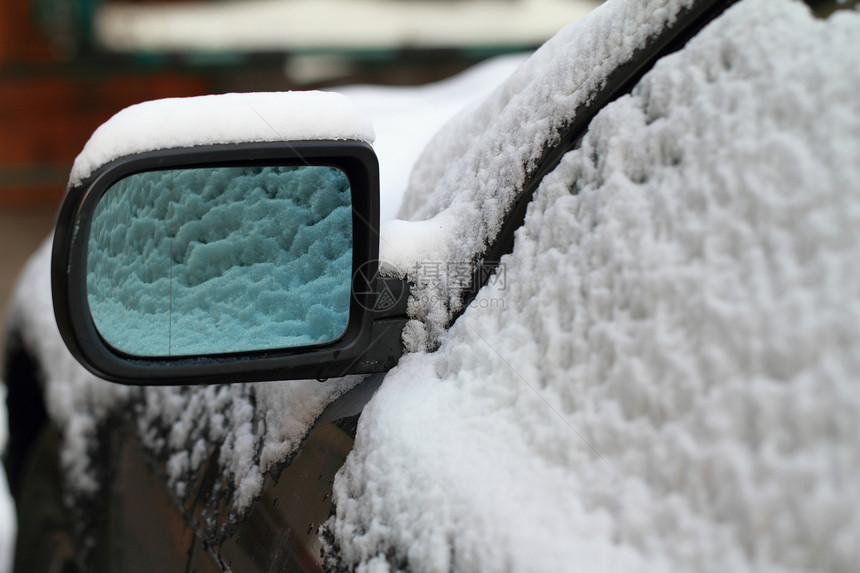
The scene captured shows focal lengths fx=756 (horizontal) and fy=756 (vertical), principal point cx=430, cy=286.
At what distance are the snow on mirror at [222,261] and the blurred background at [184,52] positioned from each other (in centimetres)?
727

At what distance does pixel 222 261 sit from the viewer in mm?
1243

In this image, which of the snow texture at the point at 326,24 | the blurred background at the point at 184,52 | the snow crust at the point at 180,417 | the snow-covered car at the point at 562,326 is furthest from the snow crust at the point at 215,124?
the snow texture at the point at 326,24

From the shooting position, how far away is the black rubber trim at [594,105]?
36.5 inches

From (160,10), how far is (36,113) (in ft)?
6.39

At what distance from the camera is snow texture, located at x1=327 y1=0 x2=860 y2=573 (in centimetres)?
68

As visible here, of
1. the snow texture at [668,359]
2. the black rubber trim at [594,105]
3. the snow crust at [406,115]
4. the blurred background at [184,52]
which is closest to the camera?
the snow texture at [668,359]

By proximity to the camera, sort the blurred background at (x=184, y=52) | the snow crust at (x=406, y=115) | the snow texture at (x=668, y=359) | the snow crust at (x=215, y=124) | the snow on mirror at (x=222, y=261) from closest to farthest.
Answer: the snow texture at (x=668, y=359), the snow crust at (x=215, y=124), the snow on mirror at (x=222, y=261), the snow crust at (x=406, y=115), the blurred background at (x=184, y=52)

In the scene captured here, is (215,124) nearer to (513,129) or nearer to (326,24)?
(513,129)

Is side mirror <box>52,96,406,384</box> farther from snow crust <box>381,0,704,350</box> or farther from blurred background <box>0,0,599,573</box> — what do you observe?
blurred background <box>0,0,599,573</box>

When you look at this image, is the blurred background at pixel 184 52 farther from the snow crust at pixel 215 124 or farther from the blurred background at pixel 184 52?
the snow crust at pixel 215 124

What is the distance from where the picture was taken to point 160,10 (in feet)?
30.6

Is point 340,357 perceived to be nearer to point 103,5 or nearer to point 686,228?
point 686,228

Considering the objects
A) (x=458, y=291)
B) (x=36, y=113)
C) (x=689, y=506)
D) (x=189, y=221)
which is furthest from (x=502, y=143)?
(x=36, y=113)

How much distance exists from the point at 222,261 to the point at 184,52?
353 inches
